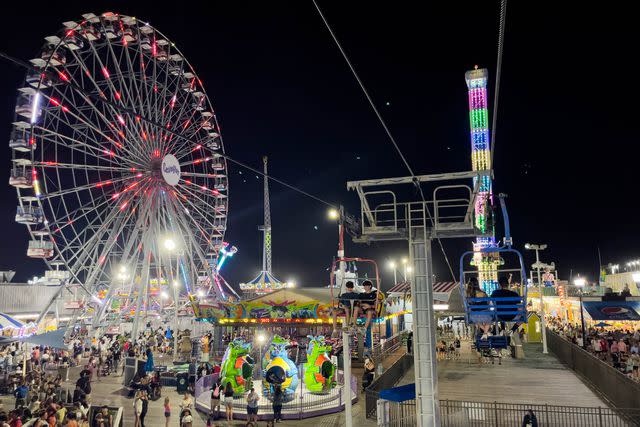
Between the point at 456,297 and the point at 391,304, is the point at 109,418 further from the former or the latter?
the point at 456,297

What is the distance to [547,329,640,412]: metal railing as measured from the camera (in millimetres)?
13298

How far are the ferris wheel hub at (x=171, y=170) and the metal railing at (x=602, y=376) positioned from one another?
21821 mm

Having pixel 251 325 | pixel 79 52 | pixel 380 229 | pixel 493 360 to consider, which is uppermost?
pixel 79 52

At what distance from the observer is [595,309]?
2733 cm

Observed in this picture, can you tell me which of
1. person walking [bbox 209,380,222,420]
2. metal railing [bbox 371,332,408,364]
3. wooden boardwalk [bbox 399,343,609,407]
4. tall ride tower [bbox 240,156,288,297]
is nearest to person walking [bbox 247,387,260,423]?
person walking [bbox 209,380,222,420]

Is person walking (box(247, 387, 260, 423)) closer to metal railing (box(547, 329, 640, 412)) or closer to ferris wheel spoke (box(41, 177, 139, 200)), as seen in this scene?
metal railing (box(547, 329, 640, 412))

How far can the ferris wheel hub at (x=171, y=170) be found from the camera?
27828mm

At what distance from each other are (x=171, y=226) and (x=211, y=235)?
5.52 meters

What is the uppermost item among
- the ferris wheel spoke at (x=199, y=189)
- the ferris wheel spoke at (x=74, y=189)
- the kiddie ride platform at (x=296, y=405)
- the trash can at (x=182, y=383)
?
the ferris wheel spoke at (x=199, y=189)

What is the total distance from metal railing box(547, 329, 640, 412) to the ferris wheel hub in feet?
71.6

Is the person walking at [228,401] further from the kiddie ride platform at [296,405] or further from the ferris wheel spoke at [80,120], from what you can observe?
the ferris wheel spoke at [80,120]

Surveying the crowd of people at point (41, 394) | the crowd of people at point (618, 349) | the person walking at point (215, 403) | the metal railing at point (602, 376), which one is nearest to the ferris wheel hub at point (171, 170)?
the crowd of people at point (41, 394)

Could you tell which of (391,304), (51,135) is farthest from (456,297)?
(51,135)

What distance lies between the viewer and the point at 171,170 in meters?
28.6
